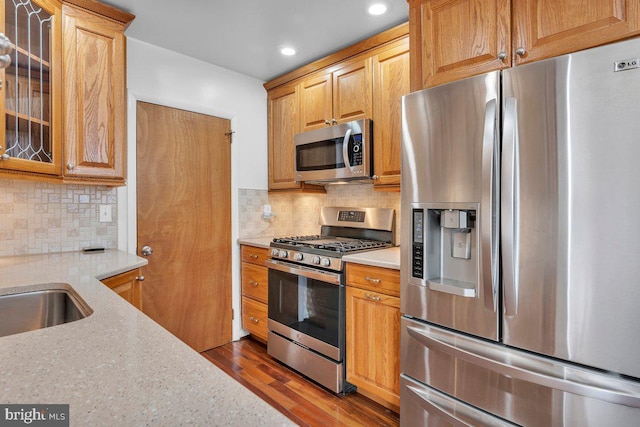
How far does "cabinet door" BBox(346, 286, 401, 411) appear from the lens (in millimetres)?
1855

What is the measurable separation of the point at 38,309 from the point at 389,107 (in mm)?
2114

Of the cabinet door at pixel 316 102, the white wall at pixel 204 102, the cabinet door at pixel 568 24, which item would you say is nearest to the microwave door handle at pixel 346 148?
the cabinet door at pixel 316 102

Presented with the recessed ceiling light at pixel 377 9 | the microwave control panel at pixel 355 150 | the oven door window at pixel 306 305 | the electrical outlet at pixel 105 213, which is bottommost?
the oven door window at pixel 306 305

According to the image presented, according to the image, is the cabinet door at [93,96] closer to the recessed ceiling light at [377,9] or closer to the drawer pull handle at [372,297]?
the recessed ceiling light at [377,9]

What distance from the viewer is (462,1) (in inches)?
60.2

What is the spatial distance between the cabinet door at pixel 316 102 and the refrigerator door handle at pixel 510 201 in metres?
1.54

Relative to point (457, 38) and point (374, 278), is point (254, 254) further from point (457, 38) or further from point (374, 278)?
point (457, 38)

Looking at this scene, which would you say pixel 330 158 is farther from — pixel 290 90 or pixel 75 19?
pixel 75 19

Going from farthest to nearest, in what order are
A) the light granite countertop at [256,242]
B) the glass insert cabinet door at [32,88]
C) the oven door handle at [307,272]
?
1. the light granite countertop at [256,242]
2. the oven door handle at [307,272]
3. the glass insert cabinet door at [32,88]

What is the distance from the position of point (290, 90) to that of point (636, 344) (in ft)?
8.98

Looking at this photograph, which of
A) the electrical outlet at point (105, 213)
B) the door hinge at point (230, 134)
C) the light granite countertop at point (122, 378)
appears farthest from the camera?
the door hinge at point (230, 134)

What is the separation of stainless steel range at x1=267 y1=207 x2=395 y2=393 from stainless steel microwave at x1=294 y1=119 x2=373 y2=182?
42 cm

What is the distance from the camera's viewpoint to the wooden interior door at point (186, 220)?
8.20ft

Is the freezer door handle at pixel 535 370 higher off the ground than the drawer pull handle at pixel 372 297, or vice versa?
the drawer pull handle at pixel 372 297
